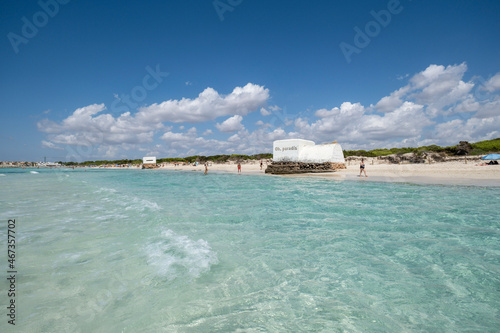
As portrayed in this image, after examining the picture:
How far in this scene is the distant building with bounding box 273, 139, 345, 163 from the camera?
3322 centimetres

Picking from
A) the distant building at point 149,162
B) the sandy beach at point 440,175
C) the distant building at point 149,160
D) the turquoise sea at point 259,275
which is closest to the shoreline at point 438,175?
the sandy beach at point 440,175

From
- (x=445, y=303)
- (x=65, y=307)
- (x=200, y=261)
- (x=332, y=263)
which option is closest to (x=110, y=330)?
(x=65, y=307)

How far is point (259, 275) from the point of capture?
3908 millimetres

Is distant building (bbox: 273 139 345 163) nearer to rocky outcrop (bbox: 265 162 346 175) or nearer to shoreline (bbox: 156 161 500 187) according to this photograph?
rocky outcrop (bbox: 265 162 346 175)

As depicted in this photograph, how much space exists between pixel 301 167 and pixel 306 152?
2311mm

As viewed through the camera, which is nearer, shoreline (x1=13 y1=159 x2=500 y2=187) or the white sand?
shoreline (x1=13 y1=159 x2=500 y2=187)

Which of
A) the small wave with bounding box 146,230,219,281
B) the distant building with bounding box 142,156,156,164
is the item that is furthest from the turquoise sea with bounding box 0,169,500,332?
the distant building with bounding box 142,156,156,164

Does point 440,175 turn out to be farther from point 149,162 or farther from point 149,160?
point 149,162

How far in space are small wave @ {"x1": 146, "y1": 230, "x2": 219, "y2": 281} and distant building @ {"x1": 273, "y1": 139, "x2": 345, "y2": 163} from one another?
97.6 ft

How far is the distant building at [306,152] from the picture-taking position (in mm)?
33219

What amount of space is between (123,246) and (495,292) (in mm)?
6711

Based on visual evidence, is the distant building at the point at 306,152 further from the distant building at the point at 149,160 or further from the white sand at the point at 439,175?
the distant building at the point at 149,160

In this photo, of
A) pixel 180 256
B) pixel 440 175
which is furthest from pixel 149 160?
pixel 180 256

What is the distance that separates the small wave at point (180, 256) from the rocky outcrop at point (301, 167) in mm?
29520
